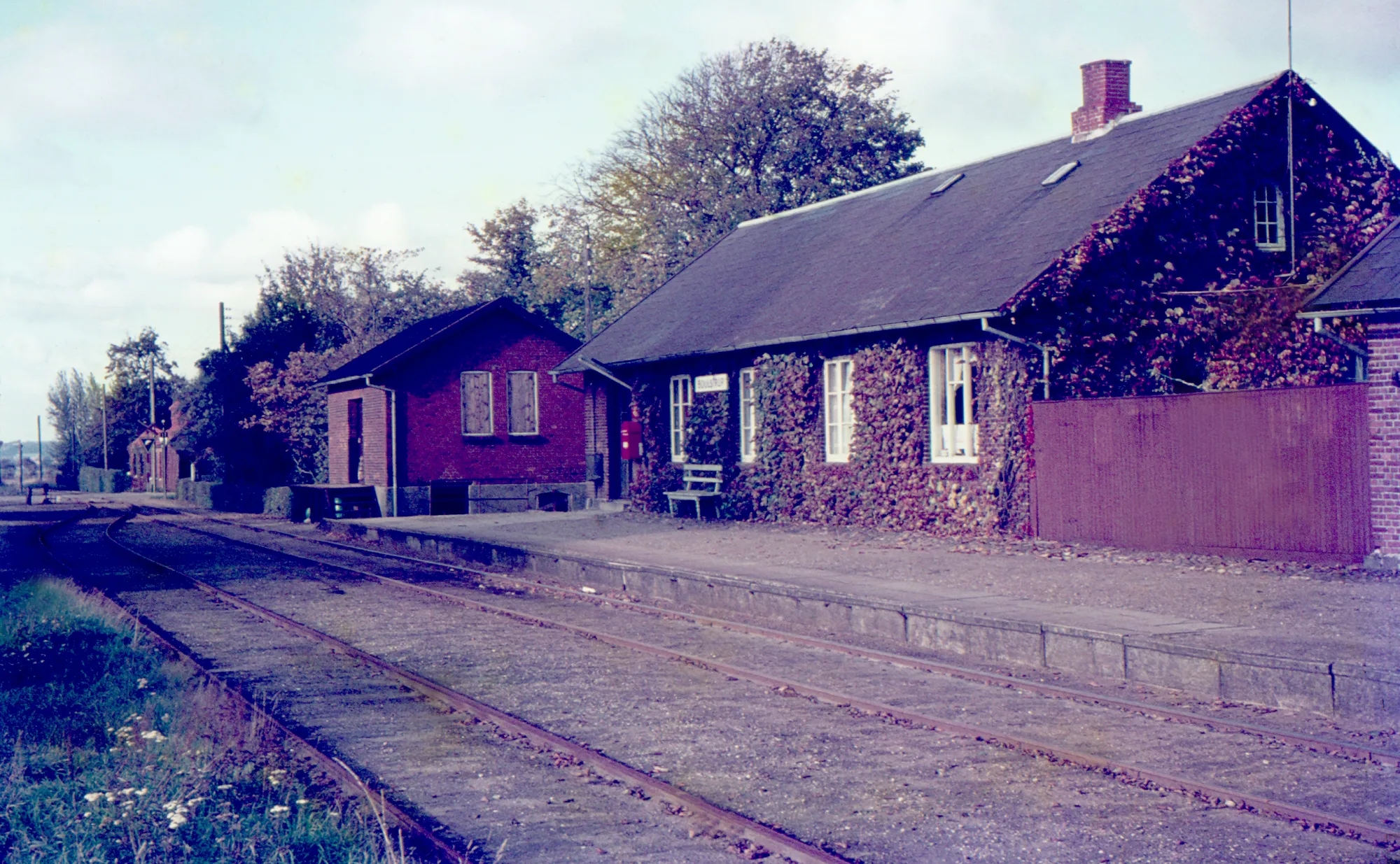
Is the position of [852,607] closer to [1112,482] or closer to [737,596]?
[737,596]

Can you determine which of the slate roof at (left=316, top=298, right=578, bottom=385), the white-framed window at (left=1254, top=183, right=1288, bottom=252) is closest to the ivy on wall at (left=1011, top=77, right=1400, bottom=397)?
the white-framed window at (left=1254, top=183, right=1288, bottom=252)

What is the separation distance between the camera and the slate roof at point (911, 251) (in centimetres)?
1847

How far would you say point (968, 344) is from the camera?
18.1m

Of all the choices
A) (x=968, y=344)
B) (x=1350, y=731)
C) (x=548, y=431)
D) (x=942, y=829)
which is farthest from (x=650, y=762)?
(x=548, y=431)

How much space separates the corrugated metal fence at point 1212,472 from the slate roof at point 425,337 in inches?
757

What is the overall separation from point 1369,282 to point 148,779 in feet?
42.8

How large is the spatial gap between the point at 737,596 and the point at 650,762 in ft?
22.0

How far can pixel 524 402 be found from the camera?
1341 inches

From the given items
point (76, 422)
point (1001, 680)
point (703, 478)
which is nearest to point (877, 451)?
point (703, 478)

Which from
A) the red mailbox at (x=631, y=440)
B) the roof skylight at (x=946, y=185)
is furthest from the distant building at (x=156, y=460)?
the roof skylight at (x=946, y=185)

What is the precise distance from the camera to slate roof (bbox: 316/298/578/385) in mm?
31703

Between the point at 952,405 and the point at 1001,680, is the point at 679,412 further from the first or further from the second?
the point at 1001,680

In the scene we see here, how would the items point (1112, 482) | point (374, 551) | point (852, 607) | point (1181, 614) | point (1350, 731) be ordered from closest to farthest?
point (1350, 731) < point (1181, 614) < point (852, 607) < point (1112, 482) < point (374, 551)

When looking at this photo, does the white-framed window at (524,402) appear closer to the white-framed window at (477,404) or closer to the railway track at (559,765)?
the white-framed window at (477,404)
